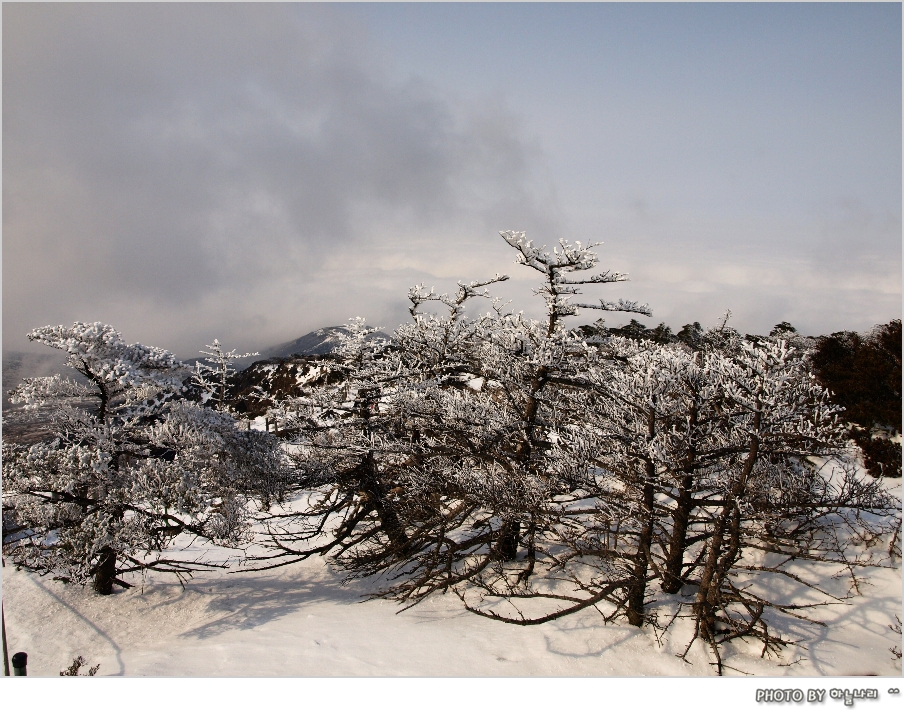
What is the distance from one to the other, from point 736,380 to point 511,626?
199 inches

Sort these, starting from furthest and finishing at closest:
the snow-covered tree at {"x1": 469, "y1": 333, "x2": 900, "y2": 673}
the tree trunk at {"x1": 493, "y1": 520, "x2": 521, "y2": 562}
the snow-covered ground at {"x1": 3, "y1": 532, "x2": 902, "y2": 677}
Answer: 1. the tree trunk at {"x1": 493, "y1": 520, "x2": 521, "y2": 562}
2. the snow-covered ground at {"x1": 3, "y1": 532, "x2": 902, "y2": 677}
3. the snow-covered tree at {"x1": 469, "y1": 333, "x2": 900, "y2": 673}

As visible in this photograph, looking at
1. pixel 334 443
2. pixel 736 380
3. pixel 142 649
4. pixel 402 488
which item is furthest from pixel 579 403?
pixel 142 649

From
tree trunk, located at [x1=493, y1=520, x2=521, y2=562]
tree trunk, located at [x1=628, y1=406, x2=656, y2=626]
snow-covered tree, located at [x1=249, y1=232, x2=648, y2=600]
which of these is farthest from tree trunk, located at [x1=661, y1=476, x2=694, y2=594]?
tree trunk, located at [x1=493, y1=520, x2=521, y2=562]

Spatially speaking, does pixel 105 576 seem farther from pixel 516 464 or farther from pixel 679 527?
pixel 679 527

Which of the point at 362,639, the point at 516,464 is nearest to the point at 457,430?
the point at 516,464

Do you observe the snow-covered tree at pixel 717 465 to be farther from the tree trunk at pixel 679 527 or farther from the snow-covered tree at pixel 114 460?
the snow-covered tree at pixel 114 460

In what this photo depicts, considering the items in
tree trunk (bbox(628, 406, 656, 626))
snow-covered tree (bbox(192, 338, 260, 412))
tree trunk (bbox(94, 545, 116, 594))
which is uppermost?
snow-covered tree (bbox(192, 338, 260, 412))

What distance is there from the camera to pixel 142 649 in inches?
318

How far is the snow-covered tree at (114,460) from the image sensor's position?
8.41 m

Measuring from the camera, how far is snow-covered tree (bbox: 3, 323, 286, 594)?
841cm

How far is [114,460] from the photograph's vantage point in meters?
9.16

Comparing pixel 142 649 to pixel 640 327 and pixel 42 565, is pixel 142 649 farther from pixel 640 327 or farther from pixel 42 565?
pixel 640 327

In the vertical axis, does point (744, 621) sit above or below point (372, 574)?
above

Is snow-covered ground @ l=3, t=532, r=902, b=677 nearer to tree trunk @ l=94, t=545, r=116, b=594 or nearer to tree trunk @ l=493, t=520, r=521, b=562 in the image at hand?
tree trunk @ l=94, t=545, r=116, b=594
